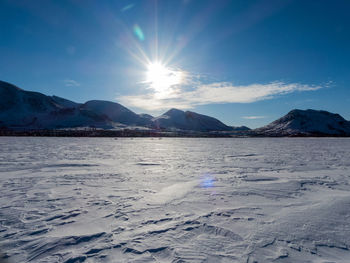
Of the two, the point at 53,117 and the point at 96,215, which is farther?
the point at 53,117

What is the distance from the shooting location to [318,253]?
2191 millimetres

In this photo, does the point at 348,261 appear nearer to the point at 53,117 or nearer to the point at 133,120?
the point at 53,117

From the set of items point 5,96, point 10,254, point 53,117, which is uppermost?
point 5,96

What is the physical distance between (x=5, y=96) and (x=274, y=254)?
15404cm

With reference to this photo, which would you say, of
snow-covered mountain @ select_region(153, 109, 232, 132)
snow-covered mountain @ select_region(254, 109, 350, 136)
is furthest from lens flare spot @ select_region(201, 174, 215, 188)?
snow-covered mountain @ select_region(153, 109, 232, 132)

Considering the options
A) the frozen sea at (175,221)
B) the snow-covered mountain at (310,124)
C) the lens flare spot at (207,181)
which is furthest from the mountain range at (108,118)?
the frozen sea at (175,221)

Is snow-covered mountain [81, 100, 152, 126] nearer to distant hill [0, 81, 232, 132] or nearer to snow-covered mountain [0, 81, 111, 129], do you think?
distant hill [0, 81, 232, 132]

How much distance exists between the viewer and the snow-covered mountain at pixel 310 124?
430ft

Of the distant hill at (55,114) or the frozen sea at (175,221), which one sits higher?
the distant hill at (55,114)

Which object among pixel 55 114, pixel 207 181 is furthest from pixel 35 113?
pixel 207 181

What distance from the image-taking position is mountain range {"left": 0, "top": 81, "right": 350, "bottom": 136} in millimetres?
105688

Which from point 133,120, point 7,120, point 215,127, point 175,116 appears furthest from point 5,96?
point 215,127

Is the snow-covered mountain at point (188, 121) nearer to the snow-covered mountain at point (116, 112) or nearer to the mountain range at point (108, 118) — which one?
the mountain range at point (108, 118)

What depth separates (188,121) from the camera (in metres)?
169
